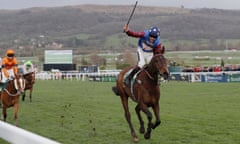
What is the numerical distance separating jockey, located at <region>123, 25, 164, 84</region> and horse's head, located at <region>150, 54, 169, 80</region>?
304 mm

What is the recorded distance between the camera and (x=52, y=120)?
52.3ft

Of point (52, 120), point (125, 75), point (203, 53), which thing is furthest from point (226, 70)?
point (203, 53)

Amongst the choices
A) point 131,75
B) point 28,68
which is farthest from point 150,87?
point 28,68

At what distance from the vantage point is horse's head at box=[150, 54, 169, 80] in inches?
425

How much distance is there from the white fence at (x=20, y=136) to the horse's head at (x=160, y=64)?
4.49 m

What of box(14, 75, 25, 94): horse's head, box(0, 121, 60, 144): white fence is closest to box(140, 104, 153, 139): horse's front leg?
box(0, 121, 60, 144): white fence

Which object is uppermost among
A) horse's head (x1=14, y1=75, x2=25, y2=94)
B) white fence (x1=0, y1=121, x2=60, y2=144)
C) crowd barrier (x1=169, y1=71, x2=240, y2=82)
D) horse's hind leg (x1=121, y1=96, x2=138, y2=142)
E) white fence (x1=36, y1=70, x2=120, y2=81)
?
white fence (x1=0, y1=121, x2=60, y2=144)

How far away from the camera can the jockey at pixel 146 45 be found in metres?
11.5

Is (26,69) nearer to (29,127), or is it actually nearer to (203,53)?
(29,127)

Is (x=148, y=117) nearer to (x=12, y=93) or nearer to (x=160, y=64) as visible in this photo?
(x=160, y=64)

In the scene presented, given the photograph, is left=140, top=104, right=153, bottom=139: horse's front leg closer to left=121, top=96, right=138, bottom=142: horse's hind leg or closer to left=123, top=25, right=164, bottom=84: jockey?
left=121, top=96, right=138, bottom=142: horse's hind leg

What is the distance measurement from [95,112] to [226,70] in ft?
90.1

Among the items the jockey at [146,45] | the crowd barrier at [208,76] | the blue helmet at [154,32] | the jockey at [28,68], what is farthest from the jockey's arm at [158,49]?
the crowd barrier at [208,76]

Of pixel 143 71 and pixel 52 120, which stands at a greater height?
pixel 143 71
